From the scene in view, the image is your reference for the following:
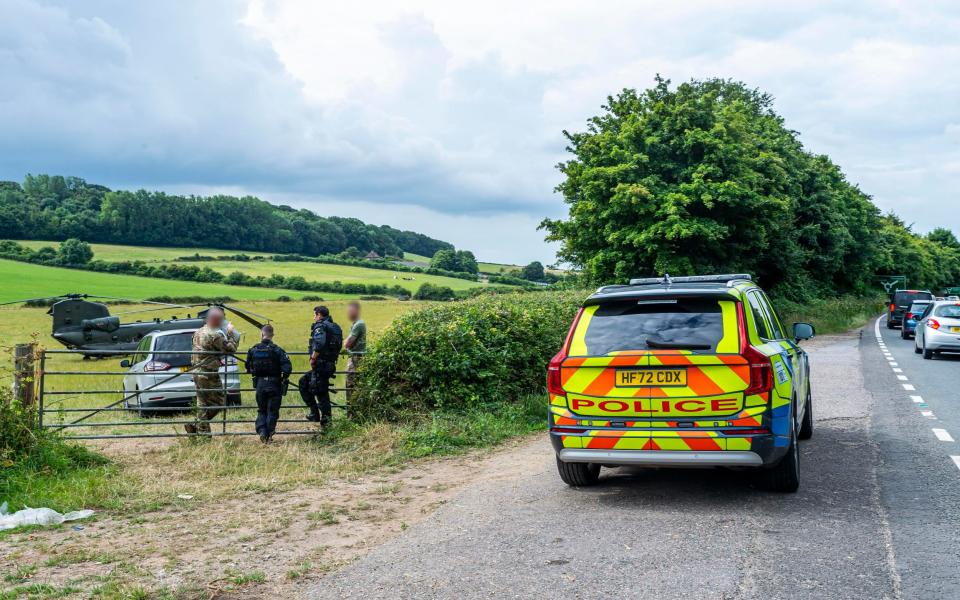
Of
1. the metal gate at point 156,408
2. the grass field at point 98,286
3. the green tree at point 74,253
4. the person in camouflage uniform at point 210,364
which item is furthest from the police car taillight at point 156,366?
the green tree at point 74,253

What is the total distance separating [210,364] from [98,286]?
150 ft

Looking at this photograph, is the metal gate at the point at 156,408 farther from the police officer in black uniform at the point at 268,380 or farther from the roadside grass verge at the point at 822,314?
the roadside grass verge at the point at 822,314

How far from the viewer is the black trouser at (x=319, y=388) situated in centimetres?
1087

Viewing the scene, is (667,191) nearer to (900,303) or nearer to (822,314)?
(822,314)

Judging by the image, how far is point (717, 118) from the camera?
30906mm

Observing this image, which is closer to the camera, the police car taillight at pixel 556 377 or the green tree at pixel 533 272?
the police car taillight at pixel 556 377

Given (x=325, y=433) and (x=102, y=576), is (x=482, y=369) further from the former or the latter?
(x=102, y=576)

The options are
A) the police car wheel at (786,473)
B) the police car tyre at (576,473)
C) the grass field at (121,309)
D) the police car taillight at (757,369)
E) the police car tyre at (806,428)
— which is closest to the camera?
the police car taillight at (757,369)

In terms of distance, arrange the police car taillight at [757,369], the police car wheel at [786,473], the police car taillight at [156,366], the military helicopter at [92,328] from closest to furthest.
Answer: the police car taillight at [757,369]
the police car wheel at [786,473]
the police car taillight at [156,366]
the military helicopter at [92,328]

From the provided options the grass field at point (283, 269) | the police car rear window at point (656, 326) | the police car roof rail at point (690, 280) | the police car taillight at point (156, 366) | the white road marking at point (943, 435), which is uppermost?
the grass field at point (283, 269)

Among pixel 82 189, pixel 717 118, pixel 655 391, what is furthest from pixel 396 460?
pixel 82 189

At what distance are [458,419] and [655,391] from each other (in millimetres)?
4889

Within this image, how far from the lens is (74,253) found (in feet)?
202

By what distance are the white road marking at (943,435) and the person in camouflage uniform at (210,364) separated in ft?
30.6
